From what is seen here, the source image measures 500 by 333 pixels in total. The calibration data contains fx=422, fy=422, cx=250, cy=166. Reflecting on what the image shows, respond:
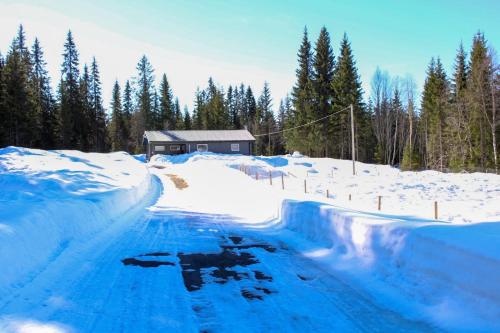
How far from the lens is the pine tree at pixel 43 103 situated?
57.4 meters

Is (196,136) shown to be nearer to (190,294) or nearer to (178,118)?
(178,118)

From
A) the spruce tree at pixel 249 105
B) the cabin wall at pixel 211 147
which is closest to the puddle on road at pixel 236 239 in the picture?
the cabin wall at pixel 211 147

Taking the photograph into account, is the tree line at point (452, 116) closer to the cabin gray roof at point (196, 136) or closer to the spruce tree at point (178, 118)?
the cabin gray roof at point (196, 136)

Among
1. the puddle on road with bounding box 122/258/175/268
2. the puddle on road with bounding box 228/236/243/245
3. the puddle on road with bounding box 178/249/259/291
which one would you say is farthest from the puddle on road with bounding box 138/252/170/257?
the puddle on road with bounding box 228/236/243/245

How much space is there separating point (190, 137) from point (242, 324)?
179ft

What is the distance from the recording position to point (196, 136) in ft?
192

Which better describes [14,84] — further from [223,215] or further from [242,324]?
[242,324]

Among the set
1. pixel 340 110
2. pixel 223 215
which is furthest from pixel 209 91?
pixel 223 215

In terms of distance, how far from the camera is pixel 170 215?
14.2 metres

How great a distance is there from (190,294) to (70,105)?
64399 millimetres

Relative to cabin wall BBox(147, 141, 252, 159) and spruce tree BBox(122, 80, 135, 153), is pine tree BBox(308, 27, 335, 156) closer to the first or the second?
cabin wall BBox(147, 141, 252, 159)

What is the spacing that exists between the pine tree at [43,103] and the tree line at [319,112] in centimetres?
14

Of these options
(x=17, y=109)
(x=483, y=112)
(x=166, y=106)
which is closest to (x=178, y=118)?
(x=166, y=106)

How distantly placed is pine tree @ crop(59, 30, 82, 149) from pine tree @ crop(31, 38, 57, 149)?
1.38 m
